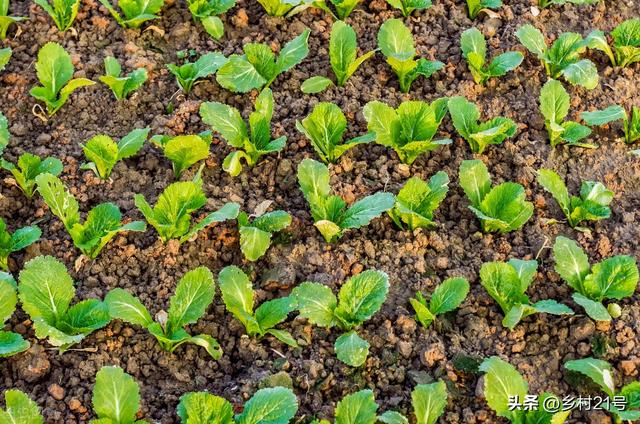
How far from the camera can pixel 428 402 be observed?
105 inches

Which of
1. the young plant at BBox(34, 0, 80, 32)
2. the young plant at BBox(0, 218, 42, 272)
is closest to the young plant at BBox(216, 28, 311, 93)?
the young plant at BBox(34, 0, 80, 32)

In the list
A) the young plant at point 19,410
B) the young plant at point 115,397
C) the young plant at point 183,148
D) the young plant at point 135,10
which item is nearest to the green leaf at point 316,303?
the young plant at point 115,397

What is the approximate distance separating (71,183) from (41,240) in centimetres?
30

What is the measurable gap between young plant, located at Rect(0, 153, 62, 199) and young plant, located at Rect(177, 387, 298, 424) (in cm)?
122

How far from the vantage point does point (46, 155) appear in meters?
3.51

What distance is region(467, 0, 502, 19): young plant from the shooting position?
4.07 m

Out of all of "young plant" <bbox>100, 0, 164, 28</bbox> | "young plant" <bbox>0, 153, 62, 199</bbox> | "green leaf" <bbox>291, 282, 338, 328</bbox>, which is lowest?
"green leaf" <bbox>291, 282, 338, 328</bbox>

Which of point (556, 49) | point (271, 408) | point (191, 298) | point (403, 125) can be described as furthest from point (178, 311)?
point (556, 49)

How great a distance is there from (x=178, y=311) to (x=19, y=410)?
1.97ft

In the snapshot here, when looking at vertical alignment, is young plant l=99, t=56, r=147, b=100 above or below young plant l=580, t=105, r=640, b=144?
above

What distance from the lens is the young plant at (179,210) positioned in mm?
3104

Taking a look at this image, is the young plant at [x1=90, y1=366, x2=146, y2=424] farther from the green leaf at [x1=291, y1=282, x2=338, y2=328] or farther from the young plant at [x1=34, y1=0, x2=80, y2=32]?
the young plant at [x1=34, y1=0, x2=80, y2=32]

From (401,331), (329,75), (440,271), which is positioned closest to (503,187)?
(440,271)

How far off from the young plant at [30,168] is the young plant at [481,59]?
6.01 feet
